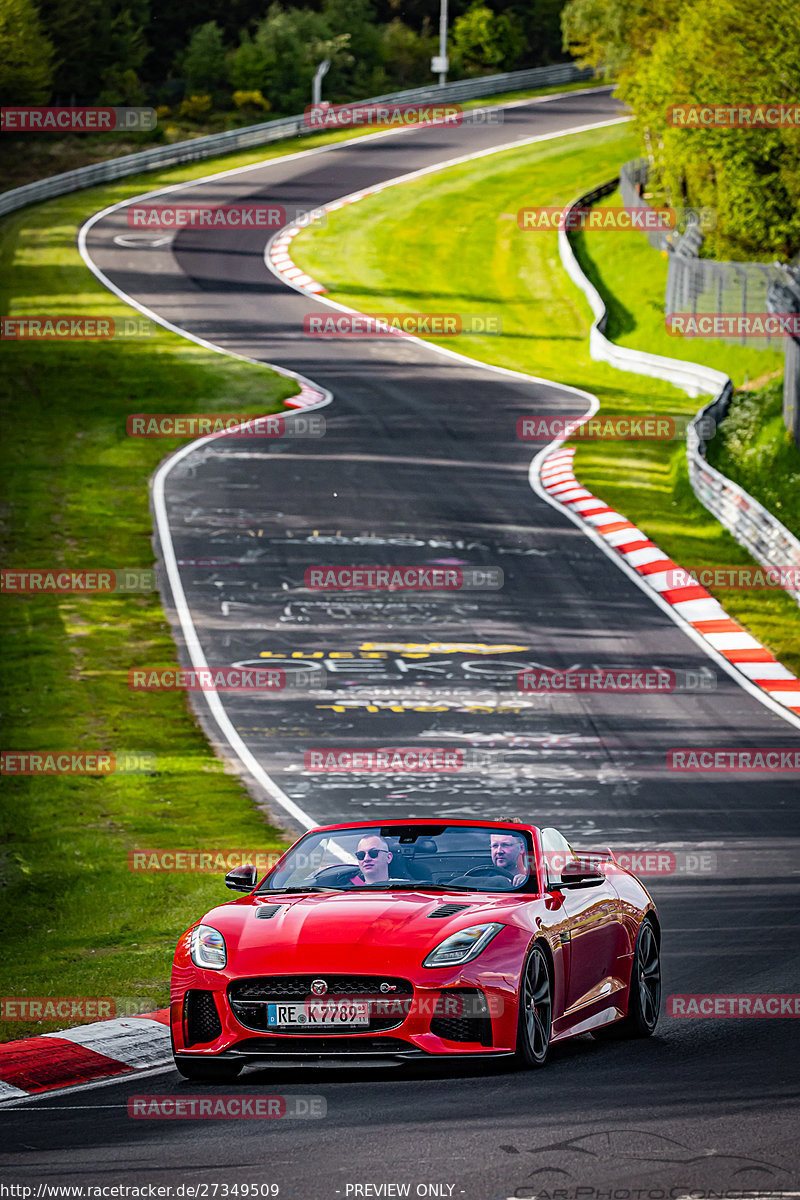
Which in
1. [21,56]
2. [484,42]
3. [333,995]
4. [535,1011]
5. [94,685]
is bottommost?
[94,685]

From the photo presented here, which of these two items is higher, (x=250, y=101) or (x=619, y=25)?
(x=619, y=25)

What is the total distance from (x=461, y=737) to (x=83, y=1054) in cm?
1129

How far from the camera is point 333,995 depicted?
7.97 metres

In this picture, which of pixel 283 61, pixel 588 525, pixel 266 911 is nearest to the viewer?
pixel 266 911

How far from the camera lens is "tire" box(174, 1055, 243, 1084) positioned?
818cm

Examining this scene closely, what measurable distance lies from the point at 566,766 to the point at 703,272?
27437 mm

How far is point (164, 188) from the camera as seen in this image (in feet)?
213

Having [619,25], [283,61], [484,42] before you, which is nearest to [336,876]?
[619,25]

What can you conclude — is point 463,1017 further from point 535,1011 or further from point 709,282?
point 709,282

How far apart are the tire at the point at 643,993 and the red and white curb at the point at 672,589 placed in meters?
11.5

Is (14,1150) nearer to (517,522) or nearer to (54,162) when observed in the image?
(517,522)

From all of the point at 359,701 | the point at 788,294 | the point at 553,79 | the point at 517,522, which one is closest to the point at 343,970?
the point at 359,701

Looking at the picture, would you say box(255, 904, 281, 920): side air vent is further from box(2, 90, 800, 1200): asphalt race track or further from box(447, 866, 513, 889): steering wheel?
box(447, 866, 513, 889): steering wheel

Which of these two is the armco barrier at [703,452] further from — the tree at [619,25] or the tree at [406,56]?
the tree at [406,56]
